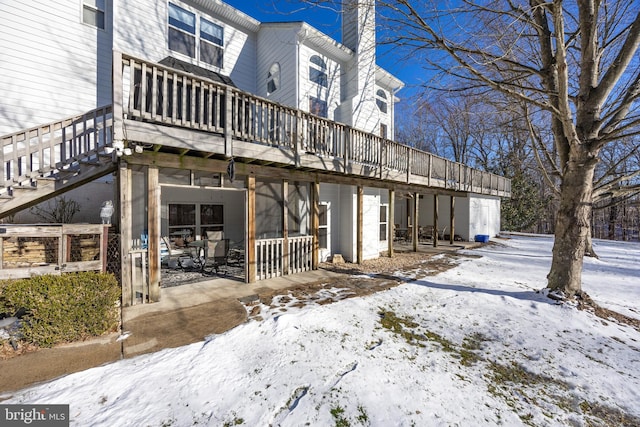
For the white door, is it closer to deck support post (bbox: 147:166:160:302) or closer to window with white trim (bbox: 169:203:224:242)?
window with white trim (bbox: 169:203:224:242)

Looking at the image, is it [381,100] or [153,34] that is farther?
[381,100]

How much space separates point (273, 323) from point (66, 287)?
2.67m

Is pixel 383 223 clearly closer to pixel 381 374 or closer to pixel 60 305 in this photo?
pixel 381 374

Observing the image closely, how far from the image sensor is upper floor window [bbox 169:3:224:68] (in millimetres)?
7703

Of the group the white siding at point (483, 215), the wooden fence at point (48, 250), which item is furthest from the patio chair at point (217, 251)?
the white siding at point (483, 215)

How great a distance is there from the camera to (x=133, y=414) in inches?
83.2

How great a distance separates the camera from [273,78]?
891 cm

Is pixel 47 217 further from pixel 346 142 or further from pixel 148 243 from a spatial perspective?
pixel 346 142

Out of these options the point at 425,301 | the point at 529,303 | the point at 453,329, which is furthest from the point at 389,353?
the point at 529,303

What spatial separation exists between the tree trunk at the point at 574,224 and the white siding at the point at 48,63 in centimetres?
1110

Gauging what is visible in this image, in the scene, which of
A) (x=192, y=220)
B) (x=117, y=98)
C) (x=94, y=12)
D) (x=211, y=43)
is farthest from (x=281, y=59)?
(x=192, y=220)

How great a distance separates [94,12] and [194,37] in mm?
2402

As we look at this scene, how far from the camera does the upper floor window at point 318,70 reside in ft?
29.1

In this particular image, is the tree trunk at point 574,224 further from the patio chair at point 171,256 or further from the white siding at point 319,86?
the patio chair at point 171,256
